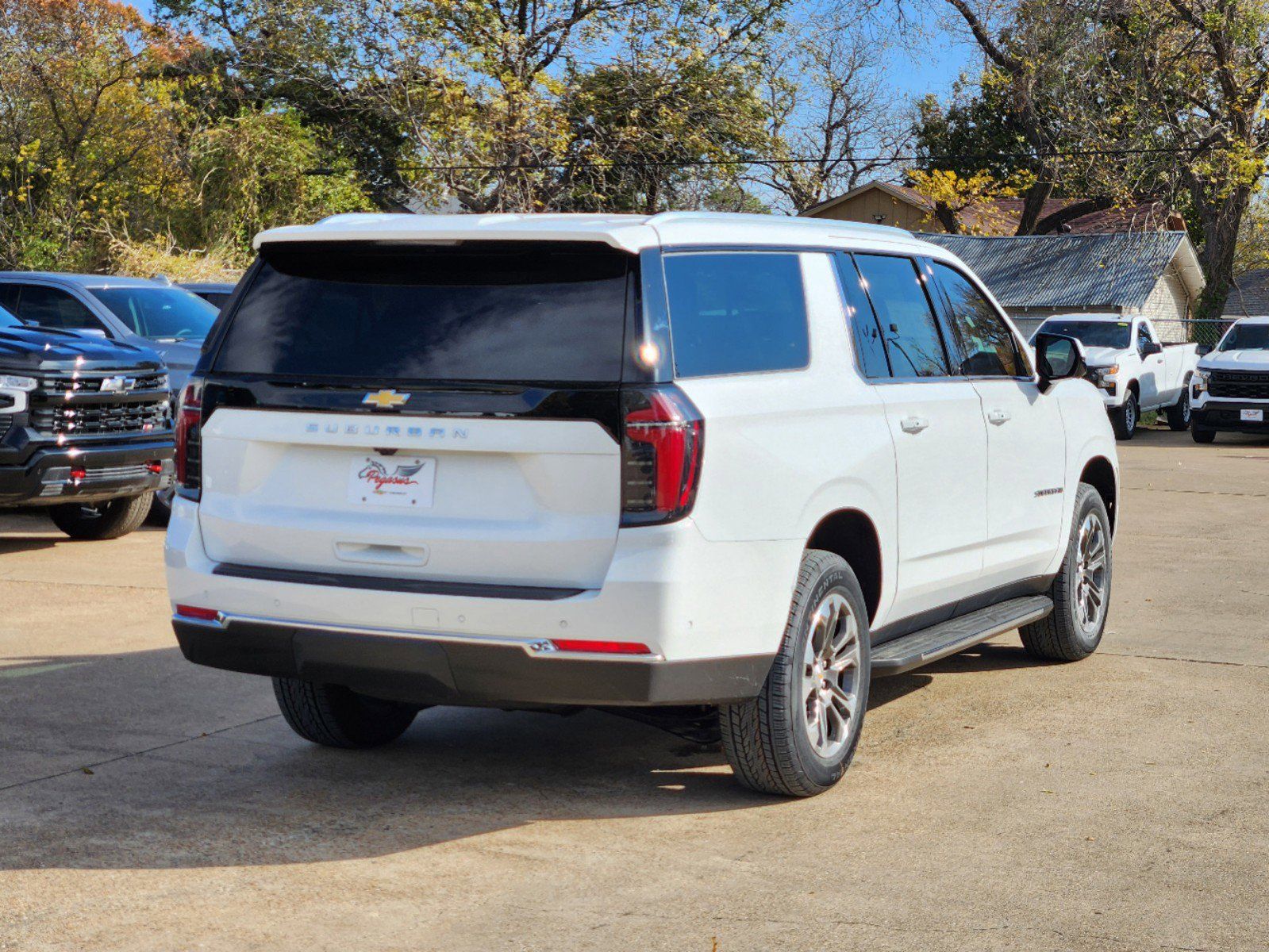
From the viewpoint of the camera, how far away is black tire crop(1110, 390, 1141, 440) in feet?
85.9

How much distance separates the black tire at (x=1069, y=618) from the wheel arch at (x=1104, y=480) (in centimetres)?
15

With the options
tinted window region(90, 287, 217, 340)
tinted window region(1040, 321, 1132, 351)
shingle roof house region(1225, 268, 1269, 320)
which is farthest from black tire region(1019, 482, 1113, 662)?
shingle roof house region(1225, 268, 1269, 320)

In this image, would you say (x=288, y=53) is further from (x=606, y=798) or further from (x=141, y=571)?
(x=606, y=798)

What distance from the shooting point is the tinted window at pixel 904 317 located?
617 centimetres

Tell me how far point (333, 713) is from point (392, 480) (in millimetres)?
1379

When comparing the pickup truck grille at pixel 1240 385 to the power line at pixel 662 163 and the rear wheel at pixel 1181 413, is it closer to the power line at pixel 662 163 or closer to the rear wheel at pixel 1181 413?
the rear wheel at pixel 1181 413

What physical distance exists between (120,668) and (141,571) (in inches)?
126

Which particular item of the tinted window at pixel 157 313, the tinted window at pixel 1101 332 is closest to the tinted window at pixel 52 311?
the tinted window at pixel 157 313

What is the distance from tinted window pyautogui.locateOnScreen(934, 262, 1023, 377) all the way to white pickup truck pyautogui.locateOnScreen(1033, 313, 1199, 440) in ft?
60.5

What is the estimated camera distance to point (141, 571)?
34.7 ft

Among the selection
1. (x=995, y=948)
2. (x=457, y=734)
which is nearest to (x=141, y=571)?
(x=457, y=734)

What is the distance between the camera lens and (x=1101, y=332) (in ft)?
87.6

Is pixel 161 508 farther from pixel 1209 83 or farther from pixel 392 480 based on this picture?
pixel 1209 83

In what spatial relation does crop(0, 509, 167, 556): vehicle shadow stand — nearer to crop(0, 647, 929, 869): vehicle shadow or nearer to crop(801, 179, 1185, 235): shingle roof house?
crop(0, 647, 929, 869): vehicle shadow
